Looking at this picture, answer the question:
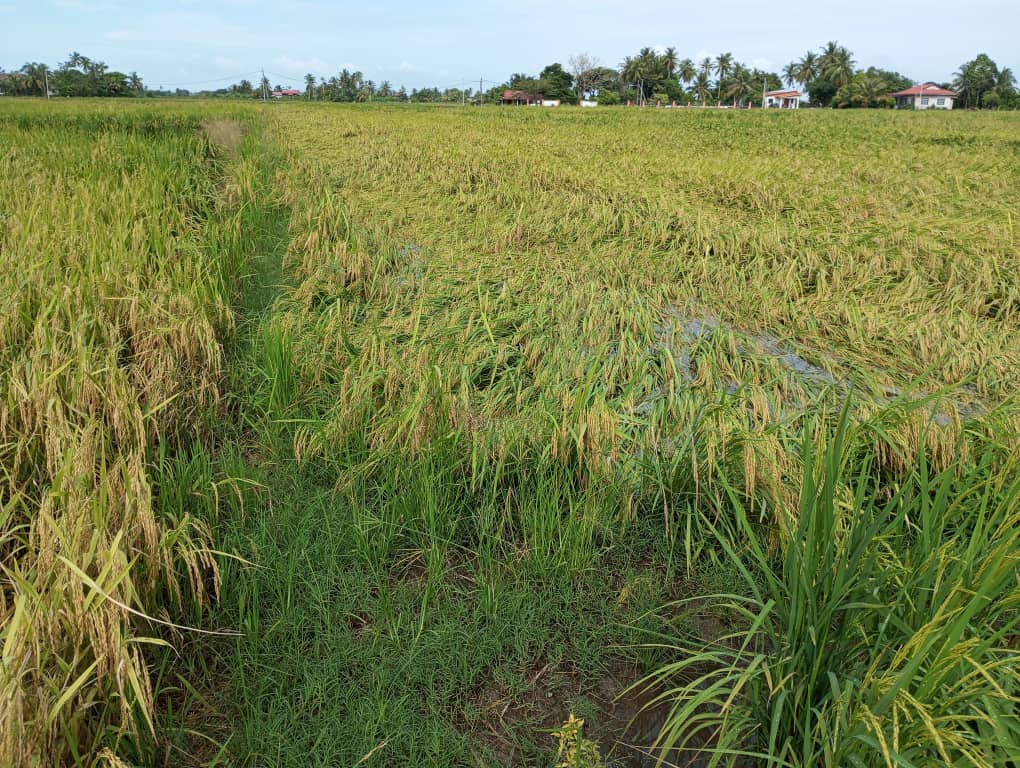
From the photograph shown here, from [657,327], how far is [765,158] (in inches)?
263

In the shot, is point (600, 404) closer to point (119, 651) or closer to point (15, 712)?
point (119, 651)

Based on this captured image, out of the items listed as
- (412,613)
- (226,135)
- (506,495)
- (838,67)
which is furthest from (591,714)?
(838,67)

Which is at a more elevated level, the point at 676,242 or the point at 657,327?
the point at 676,242

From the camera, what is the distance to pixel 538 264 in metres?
4.32

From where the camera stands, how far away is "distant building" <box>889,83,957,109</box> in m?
54.0

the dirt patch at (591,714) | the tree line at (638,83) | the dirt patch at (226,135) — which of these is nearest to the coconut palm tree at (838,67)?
the tree line at (638,83)

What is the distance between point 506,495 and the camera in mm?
2170

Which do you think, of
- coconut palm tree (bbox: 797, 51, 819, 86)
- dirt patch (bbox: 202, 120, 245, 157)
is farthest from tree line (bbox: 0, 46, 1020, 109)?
dirt patch (bbox: 202, 120, 245, 157)

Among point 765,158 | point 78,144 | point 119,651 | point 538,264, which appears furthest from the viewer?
point 765,158

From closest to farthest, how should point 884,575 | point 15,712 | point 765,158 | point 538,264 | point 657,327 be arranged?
point 15,712 → point 884,575 → point 657,327 → point 538,264 → point 765,158

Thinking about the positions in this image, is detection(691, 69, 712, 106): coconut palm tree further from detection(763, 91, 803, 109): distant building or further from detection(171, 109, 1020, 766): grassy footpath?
detection(171, 109, 1020, 766): grassy footpath

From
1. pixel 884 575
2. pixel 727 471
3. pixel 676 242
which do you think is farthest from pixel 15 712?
pixel 676 242

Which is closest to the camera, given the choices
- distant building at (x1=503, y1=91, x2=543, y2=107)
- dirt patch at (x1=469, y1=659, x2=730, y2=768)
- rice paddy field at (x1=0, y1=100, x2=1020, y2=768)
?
rice paddy field at (x1=0, y1=100, x2=1020, y2=768)

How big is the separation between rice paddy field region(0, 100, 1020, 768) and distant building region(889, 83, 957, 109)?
6320cm
